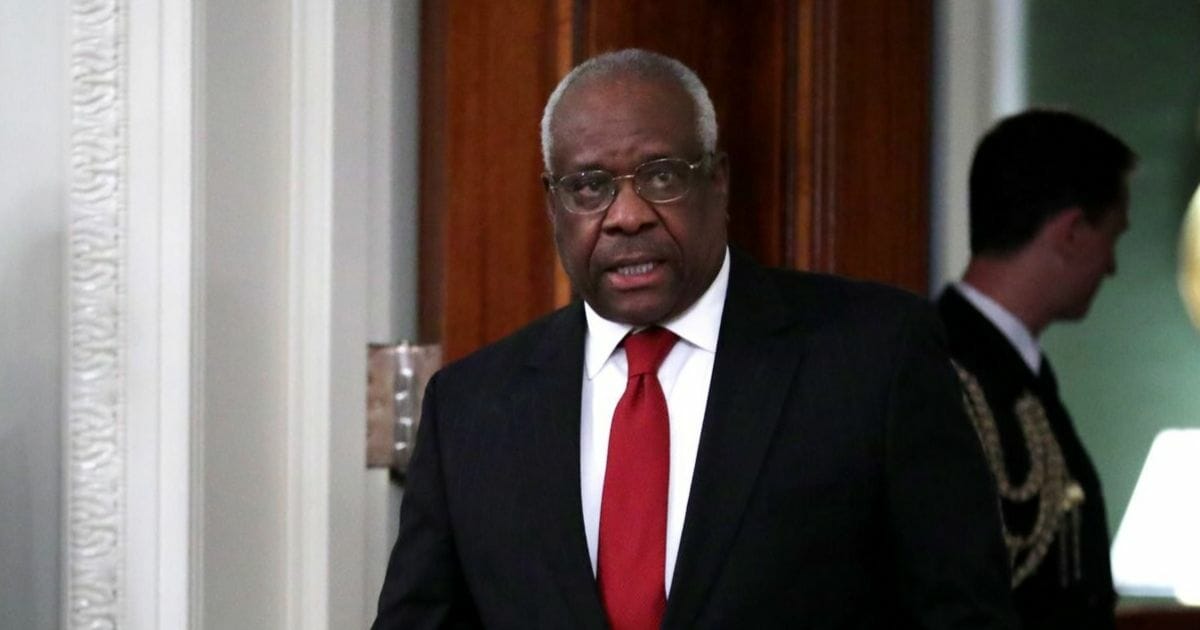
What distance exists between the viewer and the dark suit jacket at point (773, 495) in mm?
1844

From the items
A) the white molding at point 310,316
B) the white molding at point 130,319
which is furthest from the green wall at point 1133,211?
the white molding at point 130,319

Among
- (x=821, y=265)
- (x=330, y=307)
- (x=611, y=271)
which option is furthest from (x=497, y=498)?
(x=821, y=265)

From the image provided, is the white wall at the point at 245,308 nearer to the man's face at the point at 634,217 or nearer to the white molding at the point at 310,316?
the white molding at the point at 310,316

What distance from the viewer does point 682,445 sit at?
6.38ft

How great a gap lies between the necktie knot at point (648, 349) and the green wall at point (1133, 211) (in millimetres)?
1654

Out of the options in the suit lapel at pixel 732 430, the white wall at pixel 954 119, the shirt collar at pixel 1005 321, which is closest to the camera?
the suit lapel at pixel 732 430

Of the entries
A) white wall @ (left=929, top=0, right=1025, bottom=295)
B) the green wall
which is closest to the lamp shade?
the green wall

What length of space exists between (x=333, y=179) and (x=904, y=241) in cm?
98

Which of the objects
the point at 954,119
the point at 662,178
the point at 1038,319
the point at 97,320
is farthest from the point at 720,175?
the point at 954,119

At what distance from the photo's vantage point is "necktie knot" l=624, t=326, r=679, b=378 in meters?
1.96

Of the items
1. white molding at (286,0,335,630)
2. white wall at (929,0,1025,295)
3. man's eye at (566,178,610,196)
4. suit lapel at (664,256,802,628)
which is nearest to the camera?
suit lapel at (664,256,802,628)

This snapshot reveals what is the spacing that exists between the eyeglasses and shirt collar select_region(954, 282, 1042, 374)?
3.47 feet

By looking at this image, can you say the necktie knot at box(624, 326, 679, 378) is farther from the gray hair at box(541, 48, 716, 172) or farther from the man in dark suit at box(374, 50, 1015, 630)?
the gray hair at box(541, 48, 716, 172)

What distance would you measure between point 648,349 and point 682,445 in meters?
0.10
